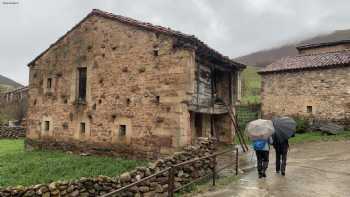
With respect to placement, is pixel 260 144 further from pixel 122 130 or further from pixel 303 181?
pixel 122 130

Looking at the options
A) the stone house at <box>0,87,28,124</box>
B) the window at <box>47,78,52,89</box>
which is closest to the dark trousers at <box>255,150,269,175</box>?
the window at <box>47,78,52,89</box>

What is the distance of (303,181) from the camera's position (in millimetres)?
8328

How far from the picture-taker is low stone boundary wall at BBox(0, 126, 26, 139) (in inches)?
1013

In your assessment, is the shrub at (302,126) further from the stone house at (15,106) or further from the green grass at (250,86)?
the stone house at (15,106)

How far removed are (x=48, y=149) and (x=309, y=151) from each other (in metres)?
Result: 12.0

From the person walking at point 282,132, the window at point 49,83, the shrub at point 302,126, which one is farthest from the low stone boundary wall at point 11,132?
the person walking at point 282,132

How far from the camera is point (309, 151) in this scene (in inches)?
556

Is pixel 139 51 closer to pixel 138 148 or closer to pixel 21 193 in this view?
pixel 138 148

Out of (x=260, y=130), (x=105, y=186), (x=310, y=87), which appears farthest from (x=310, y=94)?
(x=105, y=186)

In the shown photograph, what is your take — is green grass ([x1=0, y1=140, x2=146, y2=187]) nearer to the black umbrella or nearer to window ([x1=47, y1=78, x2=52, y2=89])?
window ([x1=47, y1=78, x2=52, y2=89])

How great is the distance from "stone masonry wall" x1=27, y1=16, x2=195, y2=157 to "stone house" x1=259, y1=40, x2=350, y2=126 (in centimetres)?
1231

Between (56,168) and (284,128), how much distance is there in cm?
756

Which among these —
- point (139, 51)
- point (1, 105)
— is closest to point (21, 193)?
point (139, 51)

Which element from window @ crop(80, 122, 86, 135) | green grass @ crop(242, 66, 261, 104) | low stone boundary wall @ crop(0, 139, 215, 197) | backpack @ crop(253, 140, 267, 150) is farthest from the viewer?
green grass @ crop(242, 66, 261, 104)
